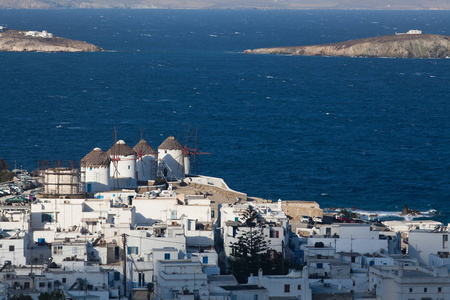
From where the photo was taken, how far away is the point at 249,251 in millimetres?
64562

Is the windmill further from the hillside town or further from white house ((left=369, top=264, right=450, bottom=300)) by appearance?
white house ((left=369, top=264, right=450, bottom=300))

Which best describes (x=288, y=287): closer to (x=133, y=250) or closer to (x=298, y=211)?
(x=133, y=250)

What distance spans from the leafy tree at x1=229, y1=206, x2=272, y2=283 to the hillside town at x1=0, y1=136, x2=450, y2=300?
0.08 m

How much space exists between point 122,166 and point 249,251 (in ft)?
56.8

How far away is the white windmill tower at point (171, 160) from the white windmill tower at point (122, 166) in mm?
4280

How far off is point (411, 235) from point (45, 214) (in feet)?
74.7

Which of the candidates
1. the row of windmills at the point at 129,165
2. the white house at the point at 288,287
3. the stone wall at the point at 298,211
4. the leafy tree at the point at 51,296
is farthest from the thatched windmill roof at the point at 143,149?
the leafy tree at the point at 51,296

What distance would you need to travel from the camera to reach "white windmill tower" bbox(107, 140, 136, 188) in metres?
78.2

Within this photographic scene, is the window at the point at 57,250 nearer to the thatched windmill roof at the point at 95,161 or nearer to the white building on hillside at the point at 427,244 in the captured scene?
the thatched windmill roof at the point at 95,161

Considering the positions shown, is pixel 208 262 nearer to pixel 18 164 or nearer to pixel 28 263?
pixel 28 263

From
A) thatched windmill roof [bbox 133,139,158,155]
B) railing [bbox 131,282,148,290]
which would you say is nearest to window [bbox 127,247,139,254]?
railing [bbox 131,282,148,290]

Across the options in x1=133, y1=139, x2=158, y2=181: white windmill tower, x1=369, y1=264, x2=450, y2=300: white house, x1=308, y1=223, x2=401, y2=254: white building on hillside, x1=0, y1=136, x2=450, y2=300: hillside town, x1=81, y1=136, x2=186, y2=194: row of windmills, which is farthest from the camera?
x1=133, y1=139, x2=158, y2=181: white windmill tower

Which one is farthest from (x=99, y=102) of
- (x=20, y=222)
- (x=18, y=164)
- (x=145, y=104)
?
(x=20, y=222)

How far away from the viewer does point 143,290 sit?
58.1m
